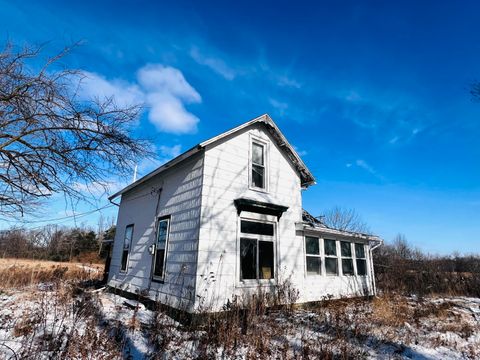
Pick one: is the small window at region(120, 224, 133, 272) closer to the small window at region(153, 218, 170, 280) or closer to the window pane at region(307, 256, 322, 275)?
the small window at region(153, 218, 170, 280)

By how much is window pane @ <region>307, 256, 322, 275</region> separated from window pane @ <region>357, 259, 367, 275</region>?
3103mm

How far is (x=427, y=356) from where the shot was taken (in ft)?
17.9

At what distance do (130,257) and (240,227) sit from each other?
5533 millimetres

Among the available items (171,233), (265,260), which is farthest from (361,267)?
(171,233)

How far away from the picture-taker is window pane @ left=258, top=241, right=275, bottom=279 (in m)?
8.87

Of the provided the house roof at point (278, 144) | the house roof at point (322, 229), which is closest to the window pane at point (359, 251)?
the house roof at point (322, 229)

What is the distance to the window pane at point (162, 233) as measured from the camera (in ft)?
30.9

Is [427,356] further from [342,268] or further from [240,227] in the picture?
[342,268]

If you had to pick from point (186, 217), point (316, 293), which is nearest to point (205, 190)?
point (186, 217)

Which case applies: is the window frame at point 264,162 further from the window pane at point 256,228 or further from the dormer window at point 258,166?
the window pane at point 256,228

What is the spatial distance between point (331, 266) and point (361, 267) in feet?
8.20

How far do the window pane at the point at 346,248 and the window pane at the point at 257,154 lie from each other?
5.81 metres

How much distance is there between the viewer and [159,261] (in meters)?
9.37

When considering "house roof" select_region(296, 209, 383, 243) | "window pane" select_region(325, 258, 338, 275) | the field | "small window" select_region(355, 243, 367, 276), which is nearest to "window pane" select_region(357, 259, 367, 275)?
"small window" select_region(355, 243, 367, 276)
